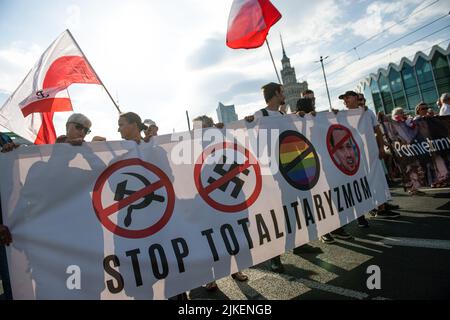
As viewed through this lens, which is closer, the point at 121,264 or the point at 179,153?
the point at 121,264

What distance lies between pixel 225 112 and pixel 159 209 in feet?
591

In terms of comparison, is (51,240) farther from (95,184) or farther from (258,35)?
(258,35)

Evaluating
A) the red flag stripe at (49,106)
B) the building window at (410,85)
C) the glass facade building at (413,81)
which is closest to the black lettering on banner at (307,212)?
the red flag stripe at (49,106)

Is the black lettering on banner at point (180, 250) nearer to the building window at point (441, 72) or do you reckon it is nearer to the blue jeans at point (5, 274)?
the blue jeans at point (5, 274)

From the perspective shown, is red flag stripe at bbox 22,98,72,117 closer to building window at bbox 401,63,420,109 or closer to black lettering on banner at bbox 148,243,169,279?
black lettering on banner at bbox 148,243,169,279

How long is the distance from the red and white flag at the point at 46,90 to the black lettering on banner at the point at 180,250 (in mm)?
3209

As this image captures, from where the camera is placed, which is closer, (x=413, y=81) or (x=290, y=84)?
(x=413, y=81)

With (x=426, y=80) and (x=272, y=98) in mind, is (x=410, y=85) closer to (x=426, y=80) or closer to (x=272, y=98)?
(x=426, y=80)

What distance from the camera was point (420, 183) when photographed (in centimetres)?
625

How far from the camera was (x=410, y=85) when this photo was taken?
5075cm

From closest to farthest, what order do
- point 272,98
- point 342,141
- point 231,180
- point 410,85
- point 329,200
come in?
point 231,180, point 329,200, point 272,98, point 342,141, point 410,85

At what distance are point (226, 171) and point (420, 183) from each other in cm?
490

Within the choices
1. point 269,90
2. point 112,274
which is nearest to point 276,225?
point 112,274

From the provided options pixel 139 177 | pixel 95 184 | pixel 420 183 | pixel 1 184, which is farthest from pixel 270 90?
pixel 420 183
